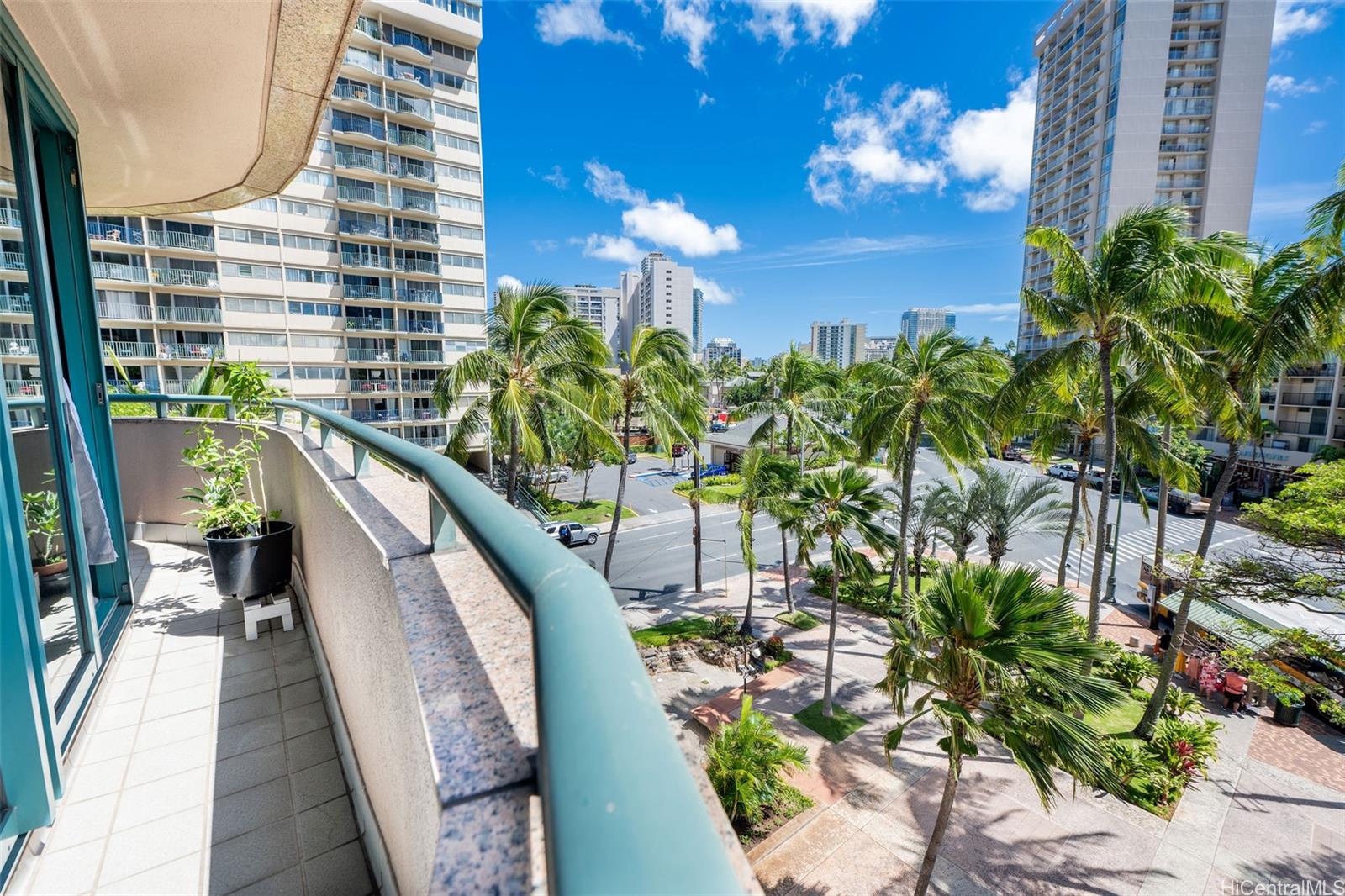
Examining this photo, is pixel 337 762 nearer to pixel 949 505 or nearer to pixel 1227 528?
pixel 949 505

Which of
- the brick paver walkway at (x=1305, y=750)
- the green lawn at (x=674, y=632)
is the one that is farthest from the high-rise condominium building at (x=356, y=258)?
the brick paver walkway at (x=1305, y=750)

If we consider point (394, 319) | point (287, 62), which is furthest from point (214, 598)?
point (394, 319)

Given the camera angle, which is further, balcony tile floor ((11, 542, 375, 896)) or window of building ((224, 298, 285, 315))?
window of building ((224, 298, 285, 315))

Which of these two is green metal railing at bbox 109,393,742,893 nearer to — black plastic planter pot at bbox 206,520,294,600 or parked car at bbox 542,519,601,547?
black plastic planter pot at bbox 206,520,294,600

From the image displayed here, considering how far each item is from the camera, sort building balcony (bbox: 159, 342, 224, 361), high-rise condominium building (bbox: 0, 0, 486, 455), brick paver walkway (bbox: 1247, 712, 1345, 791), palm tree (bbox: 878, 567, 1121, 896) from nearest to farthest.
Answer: palm tree (bbox: 878, 567, 1121, 896)
brick paver walkway (bbox: 1247, 712, 1345, 791)
high-rise condominium building (bbox: 0, 0, 486, 455)
building balcony (bbox: 159, 342, 224, 361)

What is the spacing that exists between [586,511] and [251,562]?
26.1 m

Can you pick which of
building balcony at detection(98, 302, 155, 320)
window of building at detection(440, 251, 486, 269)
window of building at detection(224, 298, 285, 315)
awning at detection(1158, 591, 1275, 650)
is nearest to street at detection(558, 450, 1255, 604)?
awning at detection(1158, 591, 1275, 650)

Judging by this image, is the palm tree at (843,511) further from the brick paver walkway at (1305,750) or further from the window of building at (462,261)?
the window of building at (462,261)

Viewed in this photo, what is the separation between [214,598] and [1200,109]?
73636mm

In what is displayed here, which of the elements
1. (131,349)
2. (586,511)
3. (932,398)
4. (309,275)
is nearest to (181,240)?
(309,275)

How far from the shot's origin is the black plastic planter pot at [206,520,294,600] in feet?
13.9

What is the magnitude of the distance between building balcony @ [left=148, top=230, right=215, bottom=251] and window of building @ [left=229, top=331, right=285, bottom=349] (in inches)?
164

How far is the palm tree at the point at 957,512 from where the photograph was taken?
713 inches

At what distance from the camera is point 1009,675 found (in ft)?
21.5
